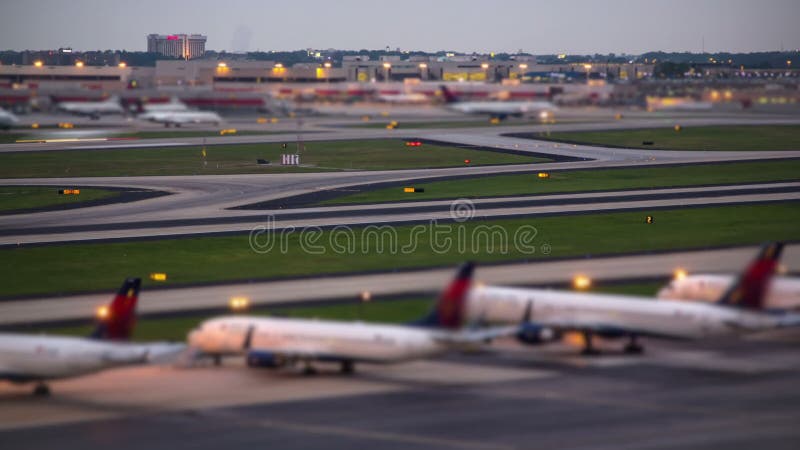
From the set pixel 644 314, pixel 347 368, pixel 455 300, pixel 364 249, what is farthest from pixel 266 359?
pixel 364 249

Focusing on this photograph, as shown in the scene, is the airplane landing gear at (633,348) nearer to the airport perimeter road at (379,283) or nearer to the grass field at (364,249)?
the airport perimeter road at (379,283)

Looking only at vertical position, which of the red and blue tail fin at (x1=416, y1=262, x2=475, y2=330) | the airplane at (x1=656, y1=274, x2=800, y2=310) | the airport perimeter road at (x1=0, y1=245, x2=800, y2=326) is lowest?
the airport perimeter road at (x1=0, y1=245, x2=800, y2=326)

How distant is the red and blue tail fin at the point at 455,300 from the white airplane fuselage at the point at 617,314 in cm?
747

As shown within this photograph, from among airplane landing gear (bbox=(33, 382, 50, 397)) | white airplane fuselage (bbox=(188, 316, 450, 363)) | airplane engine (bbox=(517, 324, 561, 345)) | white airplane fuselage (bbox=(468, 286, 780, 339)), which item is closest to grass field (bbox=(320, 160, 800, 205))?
white airplane fuselage (bbox=(468, 286, 780, 339))

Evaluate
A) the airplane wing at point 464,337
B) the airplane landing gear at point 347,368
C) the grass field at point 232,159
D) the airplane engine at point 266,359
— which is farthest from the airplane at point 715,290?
the grass field at point 232,159

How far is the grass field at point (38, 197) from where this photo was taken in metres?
114

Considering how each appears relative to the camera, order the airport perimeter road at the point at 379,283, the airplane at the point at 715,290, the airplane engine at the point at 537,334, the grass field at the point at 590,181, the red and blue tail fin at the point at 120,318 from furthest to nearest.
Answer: the grass field at the point at 590,181 < the airport perimeter road at the point at 379,283 < the airplane at the point at 715,290 < the airplane engine at the point at 537,334 < the red and blue tail fin at the point at 120,318

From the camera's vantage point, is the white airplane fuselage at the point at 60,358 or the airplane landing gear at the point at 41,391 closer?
the white airplane fuselage at the point at 60,358

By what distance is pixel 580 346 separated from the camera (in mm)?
58781

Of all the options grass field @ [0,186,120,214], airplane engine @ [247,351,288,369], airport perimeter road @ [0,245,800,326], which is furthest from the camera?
grass field @ [0,186,120,214]

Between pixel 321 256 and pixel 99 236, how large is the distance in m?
20.9

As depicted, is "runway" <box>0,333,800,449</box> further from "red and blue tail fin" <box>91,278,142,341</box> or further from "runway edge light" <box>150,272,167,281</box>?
"runway edge light" <box>150,272,167,281</box>

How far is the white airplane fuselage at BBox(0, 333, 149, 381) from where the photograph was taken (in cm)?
5006

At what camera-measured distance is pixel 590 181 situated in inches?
5177
